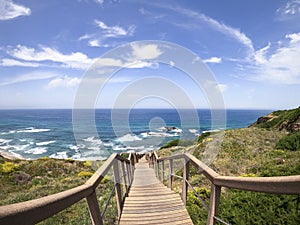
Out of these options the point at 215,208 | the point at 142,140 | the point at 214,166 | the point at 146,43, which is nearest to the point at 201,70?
the point at 146,43

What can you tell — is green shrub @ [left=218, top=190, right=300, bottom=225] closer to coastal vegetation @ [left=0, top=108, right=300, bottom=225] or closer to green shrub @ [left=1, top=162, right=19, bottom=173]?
coastal vegetation @ [left=0, top=108, right=300, bottom=225]

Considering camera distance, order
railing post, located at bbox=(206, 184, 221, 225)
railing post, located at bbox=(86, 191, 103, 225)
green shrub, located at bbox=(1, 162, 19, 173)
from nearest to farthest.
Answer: railing post, located at bbox=(86, 191, 103, 225) < railing post, located at bbox=(206, 184, 221, 225) < green shrub, located at bbox=(1, 162, 19, 173)

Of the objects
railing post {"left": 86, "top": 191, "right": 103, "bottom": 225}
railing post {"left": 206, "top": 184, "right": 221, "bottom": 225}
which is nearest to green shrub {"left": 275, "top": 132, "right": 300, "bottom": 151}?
railing post {"left": 206, "top": 184, "right": 221, "bottom": 225}

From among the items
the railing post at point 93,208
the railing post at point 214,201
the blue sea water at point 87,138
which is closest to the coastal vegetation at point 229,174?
the railing post at point 214,201

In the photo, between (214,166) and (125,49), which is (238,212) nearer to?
(214,166)

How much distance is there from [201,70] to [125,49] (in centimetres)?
466

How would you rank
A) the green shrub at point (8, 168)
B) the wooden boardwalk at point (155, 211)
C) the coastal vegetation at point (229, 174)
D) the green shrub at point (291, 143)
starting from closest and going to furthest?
the coastal vegetation at point (229, 174)
the wooden boardwalk at point (155, 211)
the green shrub at point (291, 143)
the green shrub at point (8, 168)

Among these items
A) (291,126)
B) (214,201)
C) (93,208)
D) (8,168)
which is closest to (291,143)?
(291,126)

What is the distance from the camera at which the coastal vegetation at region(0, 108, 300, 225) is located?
296 centimetres

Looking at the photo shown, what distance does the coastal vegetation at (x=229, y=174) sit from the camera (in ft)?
9.70

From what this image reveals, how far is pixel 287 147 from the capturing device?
11195 mm

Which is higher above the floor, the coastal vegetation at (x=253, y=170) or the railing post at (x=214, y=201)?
the railing post at (x=214, y=201)

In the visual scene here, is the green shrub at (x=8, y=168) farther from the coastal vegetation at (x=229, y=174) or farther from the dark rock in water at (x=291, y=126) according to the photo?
the dark rock in water at (x=291, y=126)

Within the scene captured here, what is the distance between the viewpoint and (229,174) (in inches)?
368
